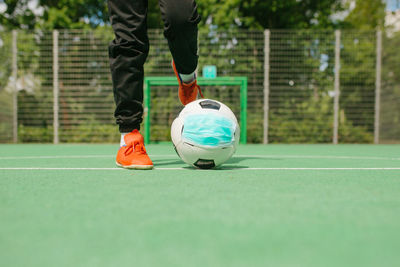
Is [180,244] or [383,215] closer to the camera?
[180,244]

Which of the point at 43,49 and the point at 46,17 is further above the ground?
the point at 46,17

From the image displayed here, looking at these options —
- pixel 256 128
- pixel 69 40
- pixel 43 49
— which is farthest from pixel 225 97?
pixel 43 49

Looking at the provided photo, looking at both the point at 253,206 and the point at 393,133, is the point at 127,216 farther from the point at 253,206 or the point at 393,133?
the point at 393,133

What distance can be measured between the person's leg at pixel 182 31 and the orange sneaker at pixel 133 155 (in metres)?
0.59

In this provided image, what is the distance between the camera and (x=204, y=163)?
2.37 meters

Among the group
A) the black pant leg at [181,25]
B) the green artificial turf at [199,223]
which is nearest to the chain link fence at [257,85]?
the black pant leg at [181,25]

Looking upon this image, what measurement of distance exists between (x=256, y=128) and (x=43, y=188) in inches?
233

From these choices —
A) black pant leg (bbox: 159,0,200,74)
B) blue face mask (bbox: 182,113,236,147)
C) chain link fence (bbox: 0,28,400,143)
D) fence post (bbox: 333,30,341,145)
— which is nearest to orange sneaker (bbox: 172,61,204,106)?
black pant leg (bbox: 159,0,200,74)

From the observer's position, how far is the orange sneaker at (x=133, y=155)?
7.71 feet

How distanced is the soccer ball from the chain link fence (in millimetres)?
4903

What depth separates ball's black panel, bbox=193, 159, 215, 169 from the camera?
2359 millimetres

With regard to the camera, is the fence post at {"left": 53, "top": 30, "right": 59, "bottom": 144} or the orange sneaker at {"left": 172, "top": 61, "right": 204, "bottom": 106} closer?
the orange sneaker at {"left": 172, "top": 61, "right": 204, "bottom": 106}

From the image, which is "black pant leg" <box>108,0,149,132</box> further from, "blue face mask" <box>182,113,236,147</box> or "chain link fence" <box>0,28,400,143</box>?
"chain link fence" <box>0,28,400,143</box>

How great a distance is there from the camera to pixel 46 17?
11.0m
